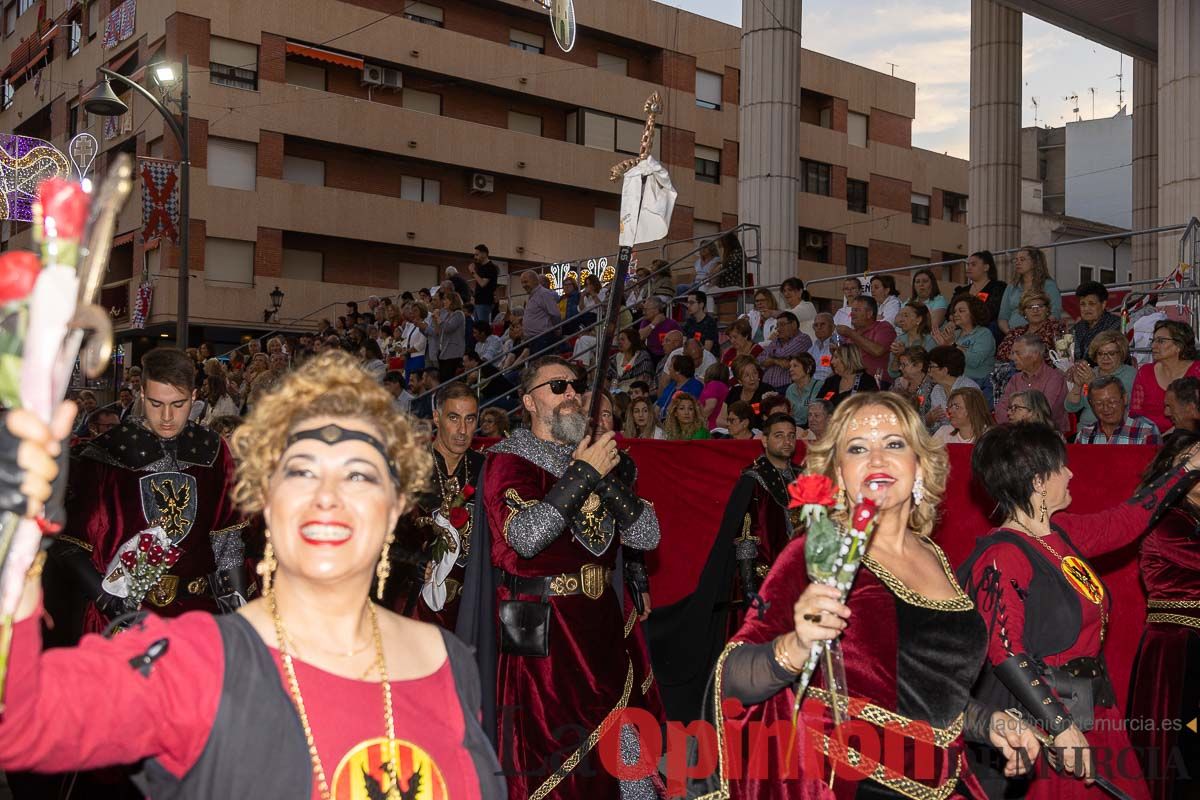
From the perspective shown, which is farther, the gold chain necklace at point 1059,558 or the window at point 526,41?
the window at point 526,41

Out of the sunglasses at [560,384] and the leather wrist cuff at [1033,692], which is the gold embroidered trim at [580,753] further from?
the leather wrist cuff at [1033,692]

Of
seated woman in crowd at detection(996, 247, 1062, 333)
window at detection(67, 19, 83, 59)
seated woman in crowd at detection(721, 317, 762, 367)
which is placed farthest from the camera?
window at detection(67, 19, 83, 59)

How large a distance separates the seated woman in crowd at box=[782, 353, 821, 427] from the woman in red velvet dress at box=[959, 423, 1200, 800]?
5694mm

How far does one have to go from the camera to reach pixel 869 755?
10.5 ft

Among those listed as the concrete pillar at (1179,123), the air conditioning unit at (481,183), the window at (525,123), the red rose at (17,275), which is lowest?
the red rose at (17,275)

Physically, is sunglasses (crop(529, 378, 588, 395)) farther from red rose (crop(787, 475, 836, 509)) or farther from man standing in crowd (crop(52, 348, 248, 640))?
red rose (crop(787, 475, 836, 509))

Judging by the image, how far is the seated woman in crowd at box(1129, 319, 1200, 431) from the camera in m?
7.33

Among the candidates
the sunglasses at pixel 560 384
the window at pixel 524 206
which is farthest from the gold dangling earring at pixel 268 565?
the window at pixel 524 206

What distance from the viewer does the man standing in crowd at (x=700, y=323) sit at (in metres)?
12.5

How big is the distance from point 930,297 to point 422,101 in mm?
23569

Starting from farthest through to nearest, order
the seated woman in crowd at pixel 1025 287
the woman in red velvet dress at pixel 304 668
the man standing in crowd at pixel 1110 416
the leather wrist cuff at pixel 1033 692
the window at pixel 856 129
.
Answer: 1. the window at pixel 856 129
2. the seated woman in crowd at pixel 1025 287
3. the man standing in crowd at pixel 1110 416
4. the leather wrist cuff at pixel 1033 692
5. the woman in red velvet dress at pixel 304 668

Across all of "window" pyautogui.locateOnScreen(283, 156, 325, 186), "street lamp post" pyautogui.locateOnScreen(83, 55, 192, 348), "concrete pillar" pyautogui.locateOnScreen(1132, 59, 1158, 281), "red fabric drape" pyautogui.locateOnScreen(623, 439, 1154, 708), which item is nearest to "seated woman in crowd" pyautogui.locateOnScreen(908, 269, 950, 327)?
"red fabric drape" pyautogui.locateOnScreen(623, 439, 1154, 708)

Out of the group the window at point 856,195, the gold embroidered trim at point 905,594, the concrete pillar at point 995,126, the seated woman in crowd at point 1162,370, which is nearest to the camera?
the gold embroidered trim at point 905,594

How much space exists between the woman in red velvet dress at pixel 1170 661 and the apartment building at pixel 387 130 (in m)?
23.1
